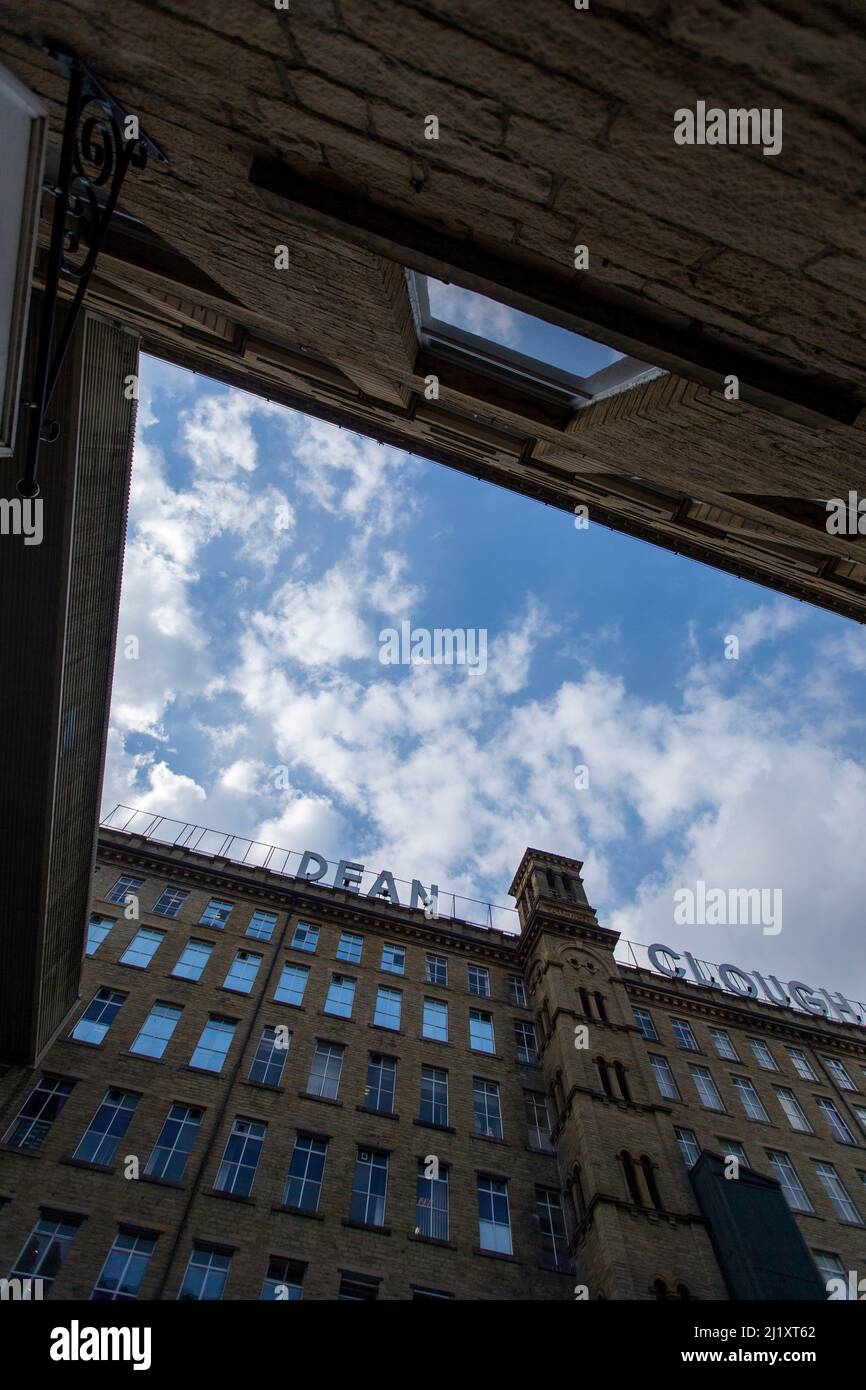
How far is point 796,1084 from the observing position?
27531 millimetres

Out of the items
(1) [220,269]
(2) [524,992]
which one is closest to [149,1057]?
(2) [524,992]

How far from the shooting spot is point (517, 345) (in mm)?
6941

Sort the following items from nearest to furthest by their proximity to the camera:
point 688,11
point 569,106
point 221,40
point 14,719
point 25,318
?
point 688,11, point 569,106, point 221,40, point 25,318, point 14,719

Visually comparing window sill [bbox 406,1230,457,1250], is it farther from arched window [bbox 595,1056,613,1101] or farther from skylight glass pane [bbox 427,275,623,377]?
skylight glass pane [bbox 427,275,623,377]

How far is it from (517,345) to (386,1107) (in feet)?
Result: 72.1

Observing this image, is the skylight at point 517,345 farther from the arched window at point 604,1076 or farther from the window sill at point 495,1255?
the arched window at point 604,1076

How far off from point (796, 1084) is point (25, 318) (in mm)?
34120

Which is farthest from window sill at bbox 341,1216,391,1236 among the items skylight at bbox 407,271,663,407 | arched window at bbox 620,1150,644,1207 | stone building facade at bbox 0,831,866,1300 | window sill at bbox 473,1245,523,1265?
skylight at bbox 407,271,663,407

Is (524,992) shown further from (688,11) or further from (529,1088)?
(688,11)

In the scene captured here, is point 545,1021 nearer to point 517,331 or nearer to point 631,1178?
point 631,1178

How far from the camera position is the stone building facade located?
16938 millimetres

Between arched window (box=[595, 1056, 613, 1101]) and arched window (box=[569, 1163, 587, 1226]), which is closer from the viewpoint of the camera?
arched window (box=[569, 1163, 587, 1226])

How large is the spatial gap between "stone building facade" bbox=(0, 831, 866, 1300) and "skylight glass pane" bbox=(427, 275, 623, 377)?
19.7 m

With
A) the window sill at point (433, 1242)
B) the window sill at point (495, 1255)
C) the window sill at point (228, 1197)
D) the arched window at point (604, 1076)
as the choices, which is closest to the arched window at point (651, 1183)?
the arched window at point (604, 1076)
